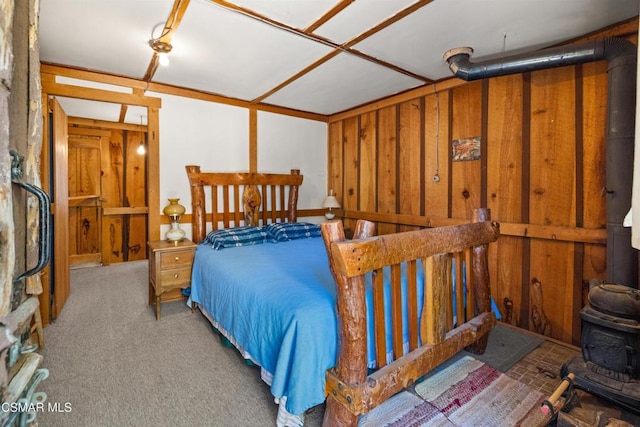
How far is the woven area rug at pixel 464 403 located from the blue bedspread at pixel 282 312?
486mm

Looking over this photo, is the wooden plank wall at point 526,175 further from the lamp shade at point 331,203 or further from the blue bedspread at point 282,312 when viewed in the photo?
the blue bedspread at point 282,312

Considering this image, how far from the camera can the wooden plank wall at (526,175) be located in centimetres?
232

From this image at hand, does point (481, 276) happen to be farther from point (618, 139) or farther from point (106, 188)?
point (106, 188)

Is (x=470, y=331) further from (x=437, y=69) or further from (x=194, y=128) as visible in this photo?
(x=194, y=128)

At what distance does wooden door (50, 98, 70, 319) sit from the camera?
2.86 metres

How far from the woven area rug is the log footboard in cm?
23

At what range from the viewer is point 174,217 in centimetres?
323

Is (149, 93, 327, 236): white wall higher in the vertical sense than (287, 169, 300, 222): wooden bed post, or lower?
higher

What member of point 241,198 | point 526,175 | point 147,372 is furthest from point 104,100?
point 526,175

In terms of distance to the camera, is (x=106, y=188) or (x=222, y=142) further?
(x=106, y=188)

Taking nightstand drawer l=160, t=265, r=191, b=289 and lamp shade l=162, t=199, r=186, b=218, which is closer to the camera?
nightstand drawer l=160, t=265, r=191, b=289

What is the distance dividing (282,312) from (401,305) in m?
0.67

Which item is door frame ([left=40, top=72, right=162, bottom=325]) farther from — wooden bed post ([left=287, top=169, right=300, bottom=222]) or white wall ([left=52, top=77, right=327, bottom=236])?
wooden bed post ([left=287, top=169, right=300, bottom=222])

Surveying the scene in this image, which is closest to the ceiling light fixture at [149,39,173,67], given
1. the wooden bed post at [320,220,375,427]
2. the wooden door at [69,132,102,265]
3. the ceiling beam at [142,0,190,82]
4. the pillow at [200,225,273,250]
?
the ceiling beam at [142,0,190,82]
